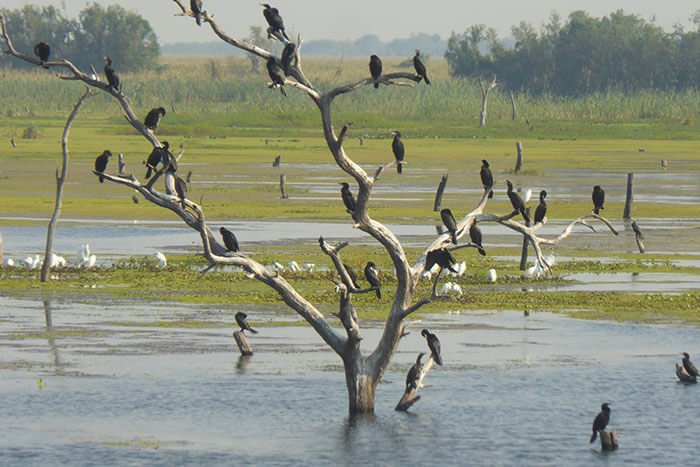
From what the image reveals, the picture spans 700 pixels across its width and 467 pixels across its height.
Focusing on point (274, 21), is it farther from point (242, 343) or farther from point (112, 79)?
point (242, 343)

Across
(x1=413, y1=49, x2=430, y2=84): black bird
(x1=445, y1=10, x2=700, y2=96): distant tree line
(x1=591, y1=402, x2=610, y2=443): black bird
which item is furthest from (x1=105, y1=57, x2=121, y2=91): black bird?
(x1=445, y1=10, x2=700, y2=96): distant tree line

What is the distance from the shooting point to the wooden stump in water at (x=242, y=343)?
88.2 ft

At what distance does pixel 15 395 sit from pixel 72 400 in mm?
903

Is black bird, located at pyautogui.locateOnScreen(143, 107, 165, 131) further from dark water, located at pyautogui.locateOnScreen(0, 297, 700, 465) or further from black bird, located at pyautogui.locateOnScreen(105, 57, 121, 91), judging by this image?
dark water, located at pyautogui.locateOnScreen(0, 297, 700, 465)

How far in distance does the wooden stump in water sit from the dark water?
0.27 metres

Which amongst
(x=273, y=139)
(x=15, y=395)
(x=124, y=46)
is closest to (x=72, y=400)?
(x=15, y=395)

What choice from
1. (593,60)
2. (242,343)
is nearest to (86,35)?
(593,60)

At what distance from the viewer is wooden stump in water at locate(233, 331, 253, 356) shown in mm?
26891

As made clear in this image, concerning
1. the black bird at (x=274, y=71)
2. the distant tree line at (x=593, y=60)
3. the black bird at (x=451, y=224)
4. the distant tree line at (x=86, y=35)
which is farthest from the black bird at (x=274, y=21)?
the distant tree line at (x=86, y=35)

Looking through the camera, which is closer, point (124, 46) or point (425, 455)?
point (425, 455)

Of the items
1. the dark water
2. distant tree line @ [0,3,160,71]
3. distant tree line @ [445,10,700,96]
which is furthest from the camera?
distant tree line @ [0,3,160,71]

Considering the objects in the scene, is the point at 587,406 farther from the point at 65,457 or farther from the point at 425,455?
the point at 65,457

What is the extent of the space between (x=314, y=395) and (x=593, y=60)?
120m

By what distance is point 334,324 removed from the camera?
30.4m
